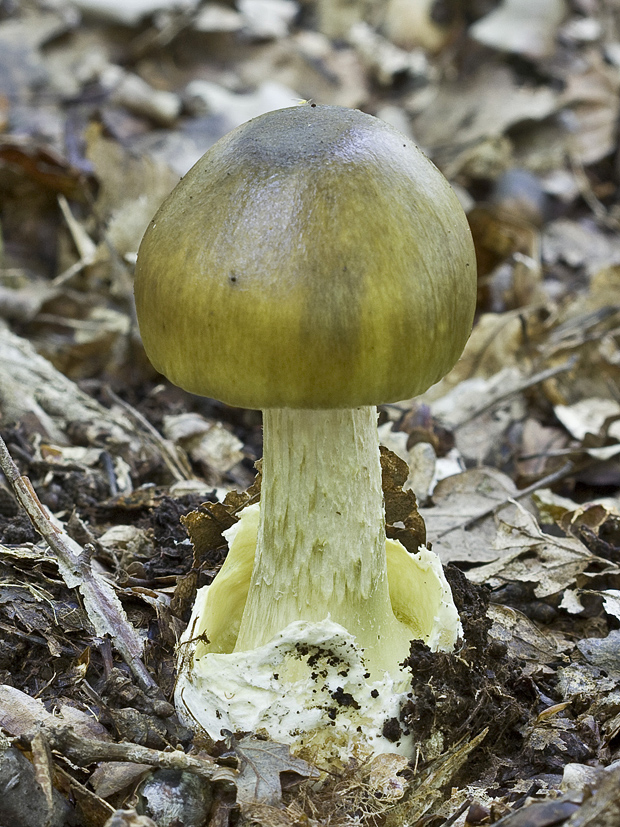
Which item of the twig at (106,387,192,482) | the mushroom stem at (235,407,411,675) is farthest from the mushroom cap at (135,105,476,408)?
the twig at (106,387,192,482)

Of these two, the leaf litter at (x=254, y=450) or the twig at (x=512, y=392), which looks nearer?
the leaf litter at (x=254, y=450)

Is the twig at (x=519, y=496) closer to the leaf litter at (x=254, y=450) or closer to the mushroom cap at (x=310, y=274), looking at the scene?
the leaf litter at (x=254, y=450)

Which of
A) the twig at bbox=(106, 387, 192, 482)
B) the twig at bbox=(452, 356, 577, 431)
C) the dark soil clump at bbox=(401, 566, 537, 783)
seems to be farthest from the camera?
the twig at bbox=(452, 356, 577, 431)

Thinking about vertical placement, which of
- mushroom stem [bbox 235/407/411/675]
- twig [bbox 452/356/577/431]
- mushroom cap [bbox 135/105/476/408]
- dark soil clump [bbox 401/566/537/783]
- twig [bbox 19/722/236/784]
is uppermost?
mushroom cap [bbox 135/105/476/408]

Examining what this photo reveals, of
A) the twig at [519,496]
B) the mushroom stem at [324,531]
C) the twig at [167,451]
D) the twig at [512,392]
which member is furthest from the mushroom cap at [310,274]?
the twig at [512,392]

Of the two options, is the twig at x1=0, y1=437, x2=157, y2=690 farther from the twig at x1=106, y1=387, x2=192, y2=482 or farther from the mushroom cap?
the twig at x1=106, y1=387, x2=192, y2=482

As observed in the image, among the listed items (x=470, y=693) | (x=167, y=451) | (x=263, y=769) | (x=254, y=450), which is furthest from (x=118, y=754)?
(x=254, y=450)

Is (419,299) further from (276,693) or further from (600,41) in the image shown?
(600,41)
